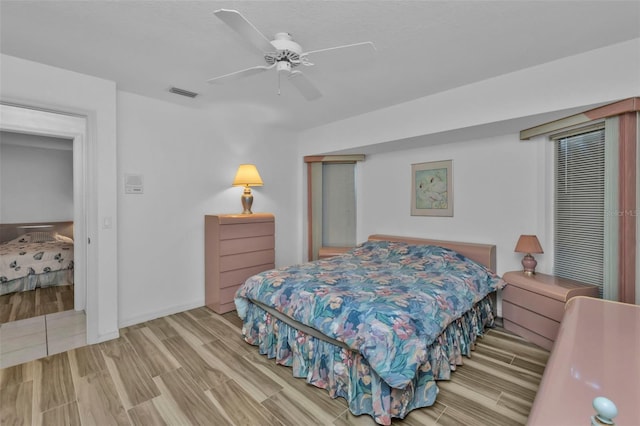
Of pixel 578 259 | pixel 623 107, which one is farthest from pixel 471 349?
pixel 623 107

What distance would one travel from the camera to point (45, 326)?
295 cm

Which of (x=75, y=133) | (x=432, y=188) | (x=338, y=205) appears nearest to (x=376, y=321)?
(x=432, y=188)

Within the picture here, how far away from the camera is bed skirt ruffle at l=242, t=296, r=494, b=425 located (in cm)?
169

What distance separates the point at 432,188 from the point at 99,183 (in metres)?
3.59

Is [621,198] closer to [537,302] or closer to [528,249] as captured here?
[528,249]

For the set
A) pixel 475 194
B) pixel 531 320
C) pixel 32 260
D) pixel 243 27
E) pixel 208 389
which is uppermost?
pixel 243 27

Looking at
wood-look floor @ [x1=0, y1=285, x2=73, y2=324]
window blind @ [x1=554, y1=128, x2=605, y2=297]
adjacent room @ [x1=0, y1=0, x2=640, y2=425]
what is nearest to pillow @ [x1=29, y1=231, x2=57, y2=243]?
adjacent room @ [x1=0, y1=0, x2=640, y2=425]

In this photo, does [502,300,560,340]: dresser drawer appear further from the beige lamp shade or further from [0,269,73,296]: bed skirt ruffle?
[0,269,73,296]: bed skirt ruffle

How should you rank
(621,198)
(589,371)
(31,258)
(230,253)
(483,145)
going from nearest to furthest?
(589,371)
(621,198)
(483,145)
(230,253)
(31,258)

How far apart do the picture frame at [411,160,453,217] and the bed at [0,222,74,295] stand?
5056 mm

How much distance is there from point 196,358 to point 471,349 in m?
2.30

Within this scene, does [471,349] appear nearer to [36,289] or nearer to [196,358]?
[196,358]

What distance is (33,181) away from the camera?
4.70 meters

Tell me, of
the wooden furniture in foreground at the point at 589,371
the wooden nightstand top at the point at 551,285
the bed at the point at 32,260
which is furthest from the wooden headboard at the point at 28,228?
the wooden nightstand top at the point at 551,285
